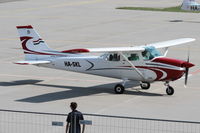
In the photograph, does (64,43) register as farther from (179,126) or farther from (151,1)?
(151,1)

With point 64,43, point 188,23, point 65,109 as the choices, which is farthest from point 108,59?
point 188,23

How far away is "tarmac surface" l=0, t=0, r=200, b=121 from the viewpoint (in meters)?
21.6

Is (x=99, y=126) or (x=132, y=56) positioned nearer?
(x=99, y=126)

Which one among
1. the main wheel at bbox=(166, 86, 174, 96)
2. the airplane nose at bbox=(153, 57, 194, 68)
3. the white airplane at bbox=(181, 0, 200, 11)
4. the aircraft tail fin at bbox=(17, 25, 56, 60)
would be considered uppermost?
the white airplane at bbox=(181, 0, 200, 11)

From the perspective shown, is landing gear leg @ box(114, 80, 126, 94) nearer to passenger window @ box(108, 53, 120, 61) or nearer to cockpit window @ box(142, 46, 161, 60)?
passenger window @ box(108, 53, 120, 61)

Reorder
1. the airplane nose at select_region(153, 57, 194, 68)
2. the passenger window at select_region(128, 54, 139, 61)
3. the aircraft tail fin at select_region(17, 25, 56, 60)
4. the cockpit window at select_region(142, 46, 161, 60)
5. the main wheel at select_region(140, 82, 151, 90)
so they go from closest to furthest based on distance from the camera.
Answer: the airplane nose at select_region(153, 57, 194, 68) → the cockpit window at select_region(142, 46, 161, 60) → the passenger window at select_region(128, 54, 139, 61) → the main wheel at select_region(140, 82, 151, 90) → the aircraft tail fin at select_region(17, 25, 56, 60)

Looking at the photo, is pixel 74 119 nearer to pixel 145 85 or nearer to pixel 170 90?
pixel 170 90

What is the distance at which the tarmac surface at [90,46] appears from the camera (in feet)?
70.8

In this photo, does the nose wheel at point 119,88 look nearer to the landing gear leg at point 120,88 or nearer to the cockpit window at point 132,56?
the landing gear leg at point 120,88

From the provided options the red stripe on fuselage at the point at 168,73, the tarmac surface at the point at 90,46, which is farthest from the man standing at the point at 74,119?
the red stripe on fuselage at the point at 168,73

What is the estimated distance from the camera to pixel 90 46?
36.1 m

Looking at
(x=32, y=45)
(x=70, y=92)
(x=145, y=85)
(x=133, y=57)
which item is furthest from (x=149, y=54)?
(x=32, y=45)

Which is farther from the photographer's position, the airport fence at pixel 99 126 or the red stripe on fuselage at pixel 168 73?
the red stripe on fuselage at pixel 168 73

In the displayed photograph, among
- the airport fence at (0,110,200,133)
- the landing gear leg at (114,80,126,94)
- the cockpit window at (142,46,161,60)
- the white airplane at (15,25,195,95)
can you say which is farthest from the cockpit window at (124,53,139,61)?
the airport fence at (0,110,200,133)
